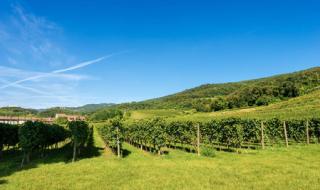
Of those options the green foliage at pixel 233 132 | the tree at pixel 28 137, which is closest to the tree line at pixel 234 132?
the green foliage at pixel 233 132

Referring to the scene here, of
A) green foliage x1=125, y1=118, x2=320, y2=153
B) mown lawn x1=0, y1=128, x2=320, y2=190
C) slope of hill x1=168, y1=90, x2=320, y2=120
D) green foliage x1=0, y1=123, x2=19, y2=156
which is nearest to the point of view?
mown lawn x1=0, y1=128, x2=320, y2=190

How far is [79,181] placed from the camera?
1276cm

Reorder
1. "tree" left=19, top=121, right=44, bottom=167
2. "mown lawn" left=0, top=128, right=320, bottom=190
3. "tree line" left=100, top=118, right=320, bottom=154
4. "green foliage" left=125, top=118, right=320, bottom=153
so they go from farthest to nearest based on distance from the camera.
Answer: "green foliage" left=125, top=118, right=320, bottom=153 < "tree line" left=100, top=118, right=320, bottom=154 < "tree" left=19, top=121, right=44, bottom=167 < "mown lawn" left=0, top=128, right=320, bottom=190

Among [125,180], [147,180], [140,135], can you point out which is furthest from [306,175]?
[140,135]

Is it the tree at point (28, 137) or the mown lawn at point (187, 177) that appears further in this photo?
the tree at point (28, 137)

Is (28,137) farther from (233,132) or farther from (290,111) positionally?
(290,111)

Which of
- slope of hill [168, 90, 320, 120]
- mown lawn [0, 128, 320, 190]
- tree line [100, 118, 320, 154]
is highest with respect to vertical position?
slope of hill [168, 90, 320, 120]

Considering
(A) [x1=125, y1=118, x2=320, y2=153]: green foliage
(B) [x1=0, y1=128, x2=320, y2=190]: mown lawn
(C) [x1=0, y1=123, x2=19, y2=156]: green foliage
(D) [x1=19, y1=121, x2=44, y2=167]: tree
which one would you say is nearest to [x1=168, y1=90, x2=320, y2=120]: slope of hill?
(A) [x1=125, y1=118, x2=320, y2=153]: green foliage

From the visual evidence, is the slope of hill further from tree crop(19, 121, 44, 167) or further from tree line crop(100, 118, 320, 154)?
tree crop(19, 121, 44, 167)

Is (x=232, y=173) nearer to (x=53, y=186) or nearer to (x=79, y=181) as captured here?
(x=79, y=181)

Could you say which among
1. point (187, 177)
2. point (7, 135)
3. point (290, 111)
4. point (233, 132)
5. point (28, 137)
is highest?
point (290, 111)

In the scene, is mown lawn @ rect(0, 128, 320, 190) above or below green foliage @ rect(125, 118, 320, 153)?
below

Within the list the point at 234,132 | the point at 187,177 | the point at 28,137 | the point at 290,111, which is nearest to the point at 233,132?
the point at 234,132

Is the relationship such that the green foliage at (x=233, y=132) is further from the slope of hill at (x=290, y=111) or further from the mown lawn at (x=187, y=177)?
the slope of hill at (x=290, y=111)
